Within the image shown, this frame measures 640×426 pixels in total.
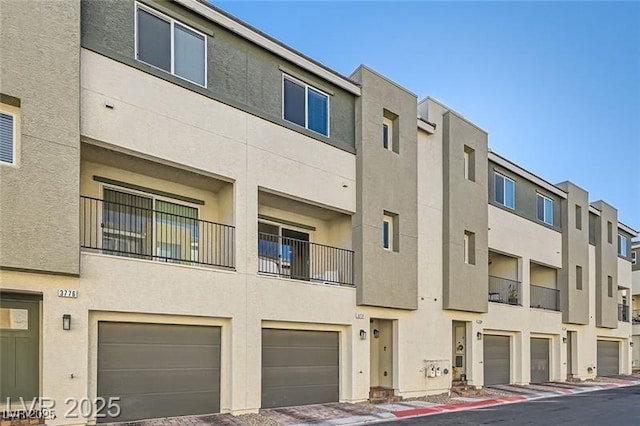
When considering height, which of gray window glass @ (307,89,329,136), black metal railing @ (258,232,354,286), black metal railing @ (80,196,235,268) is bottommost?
black metal railing @ (258,232,354,286)

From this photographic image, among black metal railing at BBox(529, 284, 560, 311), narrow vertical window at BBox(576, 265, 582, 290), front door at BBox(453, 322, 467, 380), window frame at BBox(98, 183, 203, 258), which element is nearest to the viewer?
window frame at BBox(98, 183, 203, 258)

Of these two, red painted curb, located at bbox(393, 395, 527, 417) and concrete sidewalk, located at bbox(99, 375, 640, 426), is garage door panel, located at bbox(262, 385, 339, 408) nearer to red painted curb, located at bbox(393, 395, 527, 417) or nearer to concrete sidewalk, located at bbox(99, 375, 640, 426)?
concrete sidewalk, located at bbox(99, 375, 640, 426)

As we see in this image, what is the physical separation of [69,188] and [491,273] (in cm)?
2019

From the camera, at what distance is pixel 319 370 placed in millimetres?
14859

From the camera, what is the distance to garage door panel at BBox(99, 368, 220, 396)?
10.8 meters

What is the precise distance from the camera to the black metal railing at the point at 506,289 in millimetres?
23536

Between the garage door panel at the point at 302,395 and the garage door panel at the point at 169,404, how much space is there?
165 centimetres

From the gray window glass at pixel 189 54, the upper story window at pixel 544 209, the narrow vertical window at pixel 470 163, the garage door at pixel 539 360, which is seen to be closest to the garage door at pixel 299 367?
the gray window glass at pixel 189 54

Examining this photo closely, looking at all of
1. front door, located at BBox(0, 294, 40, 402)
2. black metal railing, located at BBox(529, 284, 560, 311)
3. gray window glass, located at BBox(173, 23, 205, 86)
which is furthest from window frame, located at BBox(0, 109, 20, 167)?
black metal railing, located at BBox(529, 284, 560, 311)

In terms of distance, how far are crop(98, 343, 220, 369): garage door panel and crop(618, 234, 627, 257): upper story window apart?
3123cm

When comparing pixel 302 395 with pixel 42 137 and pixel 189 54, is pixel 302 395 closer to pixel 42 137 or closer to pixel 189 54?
pixel 42 137

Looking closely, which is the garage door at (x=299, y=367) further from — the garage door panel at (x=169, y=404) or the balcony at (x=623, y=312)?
the balcony at (x=623, y=312)

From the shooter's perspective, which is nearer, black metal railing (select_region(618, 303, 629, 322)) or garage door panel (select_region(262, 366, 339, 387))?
garage door panel (select_region(262, 366, 339, 387))

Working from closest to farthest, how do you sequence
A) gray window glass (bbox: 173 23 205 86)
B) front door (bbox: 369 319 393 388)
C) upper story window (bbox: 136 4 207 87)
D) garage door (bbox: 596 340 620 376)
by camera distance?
upper story window (bbox: 136 4 207 87), gray window glass (bbox: 173 23 205 86), front door (bbox: 369 319 393 388), garage door (bbox: 596 340 620 376)
